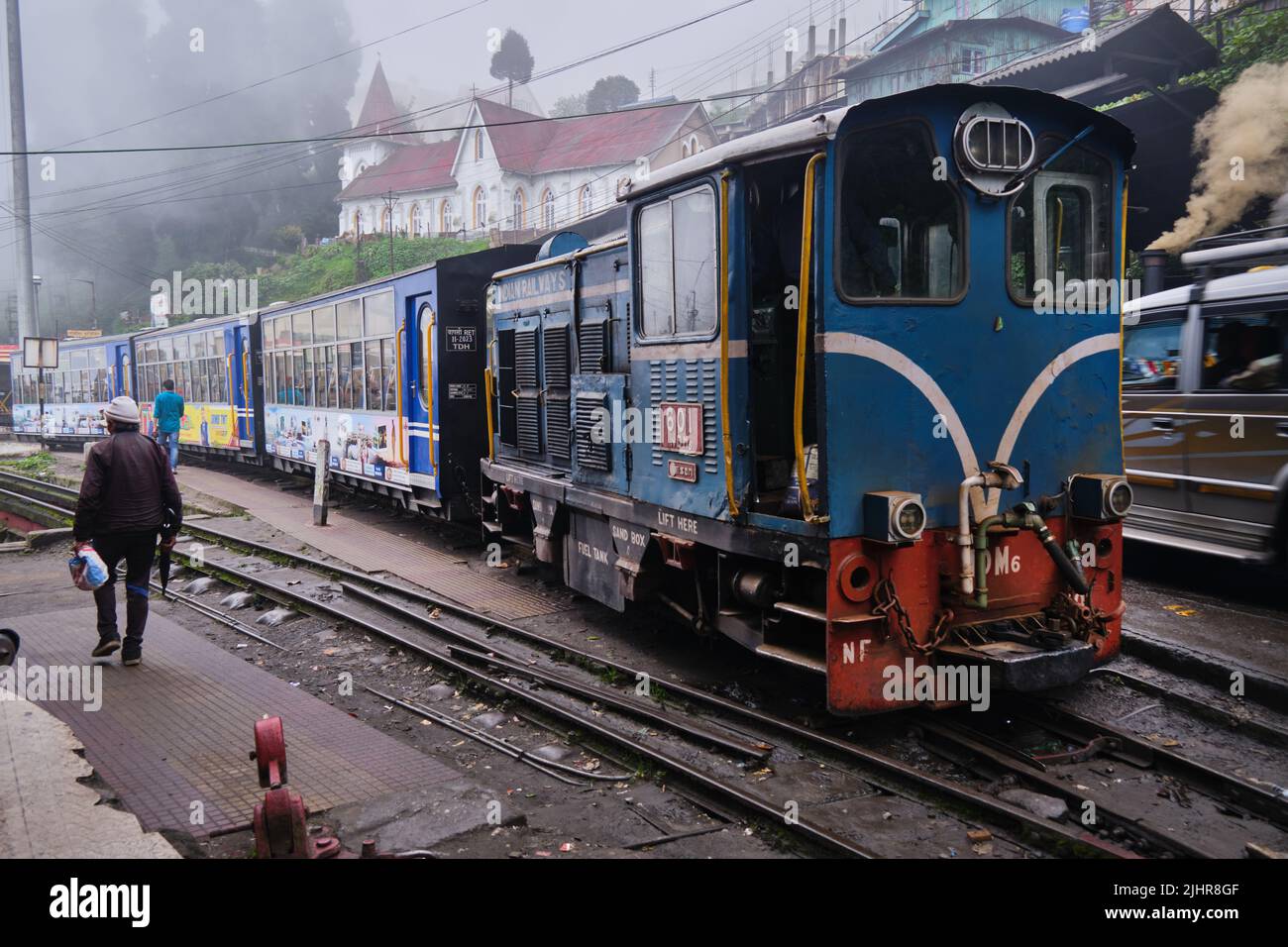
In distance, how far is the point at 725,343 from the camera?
5.90 meters

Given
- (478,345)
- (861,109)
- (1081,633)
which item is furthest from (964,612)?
(478,345)

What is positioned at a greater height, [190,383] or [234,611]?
[190,383]

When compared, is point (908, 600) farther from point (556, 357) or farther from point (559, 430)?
point (556, 357)


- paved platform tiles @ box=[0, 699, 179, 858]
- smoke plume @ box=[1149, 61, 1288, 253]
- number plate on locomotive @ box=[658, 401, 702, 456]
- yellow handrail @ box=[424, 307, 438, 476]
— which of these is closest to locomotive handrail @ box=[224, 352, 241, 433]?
yellow handrail @ box=[424, 307, 438, 476]

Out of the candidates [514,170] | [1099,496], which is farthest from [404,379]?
[514,170]

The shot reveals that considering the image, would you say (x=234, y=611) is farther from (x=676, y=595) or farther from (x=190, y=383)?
(x=190, y=383)

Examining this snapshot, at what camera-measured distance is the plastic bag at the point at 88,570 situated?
6742mm

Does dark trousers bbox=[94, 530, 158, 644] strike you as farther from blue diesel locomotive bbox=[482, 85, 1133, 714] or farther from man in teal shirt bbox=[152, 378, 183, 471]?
man in teal shirt bbox=[152, 378, 183, 471]

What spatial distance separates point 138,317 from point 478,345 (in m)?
58.7

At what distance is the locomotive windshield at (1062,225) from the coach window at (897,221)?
472 millimetres

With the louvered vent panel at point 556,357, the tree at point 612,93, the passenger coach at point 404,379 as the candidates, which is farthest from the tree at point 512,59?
the louvered vent panel at point 556,357

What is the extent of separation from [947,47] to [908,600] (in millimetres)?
29850

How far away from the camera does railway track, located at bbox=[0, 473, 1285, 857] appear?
15.0ft

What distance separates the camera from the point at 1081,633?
5777 mm
